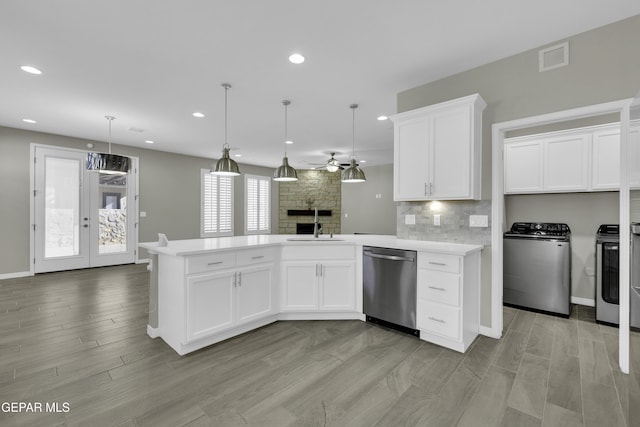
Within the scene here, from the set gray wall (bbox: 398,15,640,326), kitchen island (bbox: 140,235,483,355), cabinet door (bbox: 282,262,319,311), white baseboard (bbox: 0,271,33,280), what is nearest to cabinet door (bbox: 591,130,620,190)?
gray wall (bbox: 398,15,640,326)

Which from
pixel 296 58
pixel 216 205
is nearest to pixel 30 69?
pixel 296 58

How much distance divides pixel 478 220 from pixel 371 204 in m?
5.97

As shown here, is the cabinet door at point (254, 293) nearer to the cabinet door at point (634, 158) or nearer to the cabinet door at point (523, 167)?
the cabinet door at point (634, 158)

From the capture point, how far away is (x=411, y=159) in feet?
10.3

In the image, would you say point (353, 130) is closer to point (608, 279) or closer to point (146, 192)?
point (608, 279)

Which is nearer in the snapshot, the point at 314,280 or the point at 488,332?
the point at 488,332

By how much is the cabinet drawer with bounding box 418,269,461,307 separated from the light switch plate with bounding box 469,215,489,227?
72cm

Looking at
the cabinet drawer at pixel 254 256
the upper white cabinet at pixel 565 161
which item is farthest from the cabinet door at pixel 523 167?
the cabinet drawer at pixel 254 256

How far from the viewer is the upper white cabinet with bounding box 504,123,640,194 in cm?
341

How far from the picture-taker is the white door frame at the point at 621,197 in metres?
2.21

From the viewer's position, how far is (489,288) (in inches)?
114

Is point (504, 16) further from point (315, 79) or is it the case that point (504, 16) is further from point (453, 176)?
point (315, 79)

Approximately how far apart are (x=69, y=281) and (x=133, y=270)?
3.48ft

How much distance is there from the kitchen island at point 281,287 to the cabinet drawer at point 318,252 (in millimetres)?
11
